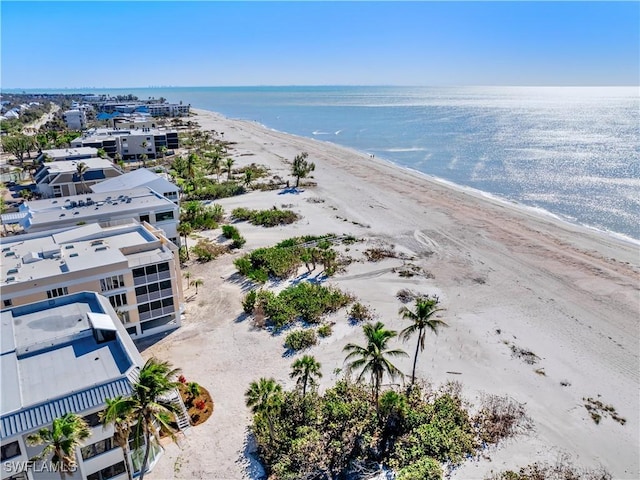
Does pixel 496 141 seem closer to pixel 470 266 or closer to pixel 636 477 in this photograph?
pixel 470 266

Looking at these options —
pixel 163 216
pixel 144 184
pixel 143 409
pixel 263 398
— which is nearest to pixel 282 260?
pixel 163 216

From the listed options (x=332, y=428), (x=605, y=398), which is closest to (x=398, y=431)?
(x=332, y=428)

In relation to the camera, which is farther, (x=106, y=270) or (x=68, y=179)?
(x=68, y=179)

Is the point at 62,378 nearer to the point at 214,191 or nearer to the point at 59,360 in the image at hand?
the point at 59,360

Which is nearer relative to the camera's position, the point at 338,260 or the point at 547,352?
the point at 547,352

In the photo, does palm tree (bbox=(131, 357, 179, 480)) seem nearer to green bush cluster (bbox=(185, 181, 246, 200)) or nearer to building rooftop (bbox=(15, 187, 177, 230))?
building rooftop (bbox=(15, 187, 177, 230))

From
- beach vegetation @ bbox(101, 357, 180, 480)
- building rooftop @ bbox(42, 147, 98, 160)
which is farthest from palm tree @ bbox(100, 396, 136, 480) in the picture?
building rooftop @ bbox(42, 147, 98, 160)
